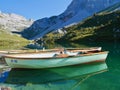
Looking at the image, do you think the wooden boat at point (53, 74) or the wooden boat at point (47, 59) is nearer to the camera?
the wooden boat at point (53, 74)

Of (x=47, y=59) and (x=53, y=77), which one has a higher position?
(x=47, y=59)

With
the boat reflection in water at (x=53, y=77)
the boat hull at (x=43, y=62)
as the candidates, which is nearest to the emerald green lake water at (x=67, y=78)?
the boat reflection in water at (x=53, y=77)

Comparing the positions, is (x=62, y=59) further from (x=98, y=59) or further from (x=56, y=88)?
(x=56, y=88)

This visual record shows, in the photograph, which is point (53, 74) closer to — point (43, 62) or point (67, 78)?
point (43, 62)

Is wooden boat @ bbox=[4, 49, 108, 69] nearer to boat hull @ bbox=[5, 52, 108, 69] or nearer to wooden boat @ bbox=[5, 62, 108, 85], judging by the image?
boat hull @ bbox=[5, 52, 108, 69]

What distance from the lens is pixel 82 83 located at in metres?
33.9

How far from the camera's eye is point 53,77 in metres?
38.6

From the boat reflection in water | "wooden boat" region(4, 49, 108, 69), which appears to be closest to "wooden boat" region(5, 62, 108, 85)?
the boat reflection in water

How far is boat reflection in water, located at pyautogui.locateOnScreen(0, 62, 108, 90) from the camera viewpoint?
1284 inches

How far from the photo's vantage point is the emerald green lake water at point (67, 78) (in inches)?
1264

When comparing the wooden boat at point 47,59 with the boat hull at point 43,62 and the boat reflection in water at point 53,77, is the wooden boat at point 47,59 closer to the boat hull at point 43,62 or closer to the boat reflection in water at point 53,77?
the boat hull at point 43,62

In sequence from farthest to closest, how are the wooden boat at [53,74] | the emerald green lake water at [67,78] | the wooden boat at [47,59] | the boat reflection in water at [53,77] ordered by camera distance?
Result: the wooden boat at [47,59] → the wooden boat at [53,74] → the boat reflection in water at [53,77] → the emerald green lake water at [67,78]

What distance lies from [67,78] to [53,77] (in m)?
2.09

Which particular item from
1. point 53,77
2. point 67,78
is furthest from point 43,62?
point 67,78
